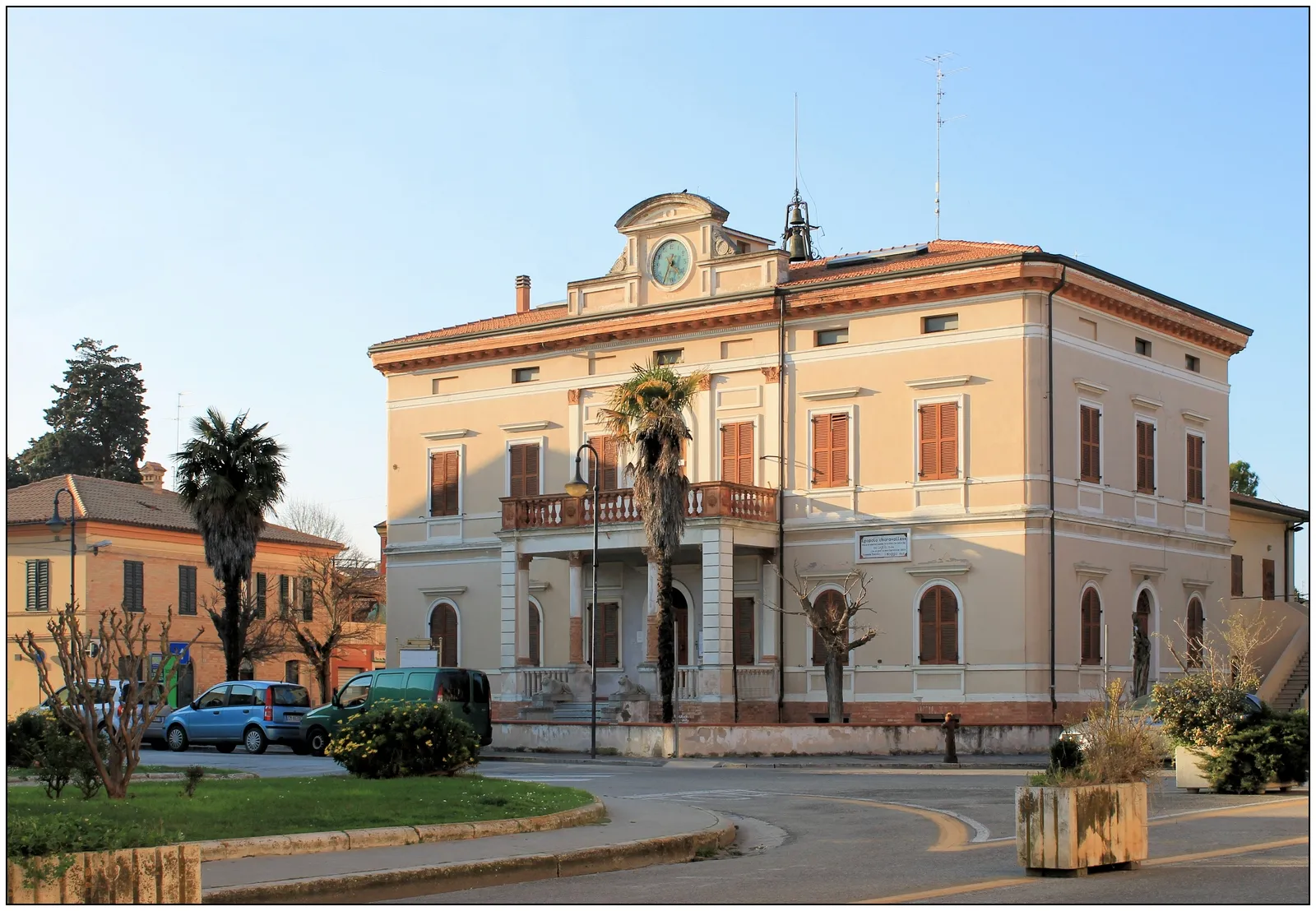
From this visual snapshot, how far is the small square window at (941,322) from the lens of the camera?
36.4 meters

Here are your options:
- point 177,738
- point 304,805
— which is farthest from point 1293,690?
point 304,805

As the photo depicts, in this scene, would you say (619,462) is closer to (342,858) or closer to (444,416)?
(444,416)

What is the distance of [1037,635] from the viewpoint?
115 feet

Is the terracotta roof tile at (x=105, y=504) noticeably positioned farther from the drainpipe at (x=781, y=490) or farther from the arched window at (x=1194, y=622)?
the arched window at (x=1194, y=622)

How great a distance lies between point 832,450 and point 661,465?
5698mm

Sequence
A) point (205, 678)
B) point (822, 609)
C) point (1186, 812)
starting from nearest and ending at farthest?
point (1186, 812) < point (822, 609) < point (205, 678)

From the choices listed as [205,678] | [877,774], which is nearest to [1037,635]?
[877,774]

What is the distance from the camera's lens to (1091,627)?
120 ft

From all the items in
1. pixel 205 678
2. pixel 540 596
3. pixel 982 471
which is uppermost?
pixel 982 471

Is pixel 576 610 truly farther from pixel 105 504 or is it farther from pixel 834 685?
pixel 105 504

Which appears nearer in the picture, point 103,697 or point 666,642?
point 103,697

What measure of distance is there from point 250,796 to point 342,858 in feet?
11.7

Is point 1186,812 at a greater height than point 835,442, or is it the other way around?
point 835,442

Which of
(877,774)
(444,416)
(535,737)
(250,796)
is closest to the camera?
(250,796)
